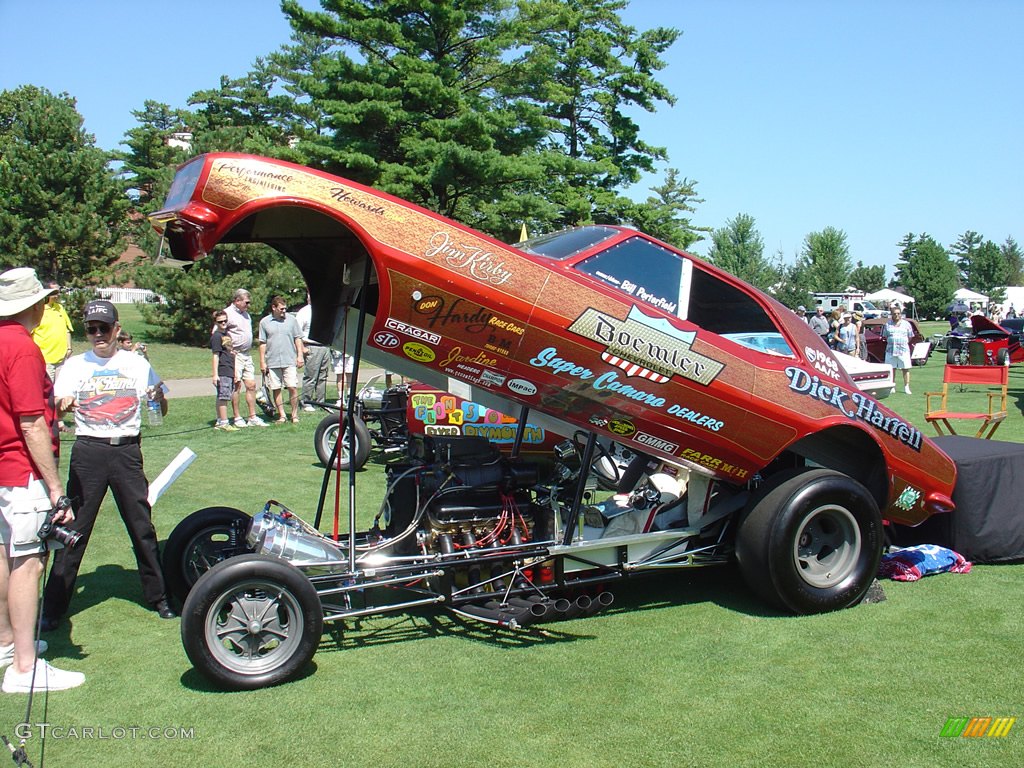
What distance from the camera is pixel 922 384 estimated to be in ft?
68.6

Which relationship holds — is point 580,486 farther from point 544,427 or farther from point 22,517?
point 22,517

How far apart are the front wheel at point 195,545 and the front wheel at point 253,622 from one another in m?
1.08

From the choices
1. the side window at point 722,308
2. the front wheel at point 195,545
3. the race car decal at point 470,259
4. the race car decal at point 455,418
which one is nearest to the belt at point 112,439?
the front wheel at point 195,545

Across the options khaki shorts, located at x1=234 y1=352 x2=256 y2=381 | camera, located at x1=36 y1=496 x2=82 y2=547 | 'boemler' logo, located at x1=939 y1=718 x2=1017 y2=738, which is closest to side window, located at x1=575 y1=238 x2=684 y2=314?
'boemler' logo, located at x1=939 y1=718 x2=1017 y2=738

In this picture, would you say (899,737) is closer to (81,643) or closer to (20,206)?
(81,643)

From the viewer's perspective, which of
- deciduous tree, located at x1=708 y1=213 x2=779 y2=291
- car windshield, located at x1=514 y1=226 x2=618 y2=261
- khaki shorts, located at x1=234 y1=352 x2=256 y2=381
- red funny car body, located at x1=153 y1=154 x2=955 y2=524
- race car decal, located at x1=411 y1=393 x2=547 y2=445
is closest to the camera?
red funny car body, located at x1=153 y1=154 x2=955 y2=524

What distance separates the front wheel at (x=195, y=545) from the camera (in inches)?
215

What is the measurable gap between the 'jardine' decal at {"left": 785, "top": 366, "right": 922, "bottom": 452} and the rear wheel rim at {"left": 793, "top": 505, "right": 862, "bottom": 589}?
0.60 m

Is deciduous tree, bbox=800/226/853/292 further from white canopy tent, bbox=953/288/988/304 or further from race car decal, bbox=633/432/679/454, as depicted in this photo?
race car decal, bbox=633/432/679/454

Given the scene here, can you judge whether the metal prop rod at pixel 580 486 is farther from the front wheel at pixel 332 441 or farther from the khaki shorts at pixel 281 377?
the khaki shorts at pixel 281 377

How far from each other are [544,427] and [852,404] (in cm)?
192

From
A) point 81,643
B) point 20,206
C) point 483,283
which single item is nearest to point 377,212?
point 483,283

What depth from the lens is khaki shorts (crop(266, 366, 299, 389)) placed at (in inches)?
518

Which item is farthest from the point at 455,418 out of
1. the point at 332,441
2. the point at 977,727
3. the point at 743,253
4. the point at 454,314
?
the point at 743,253
